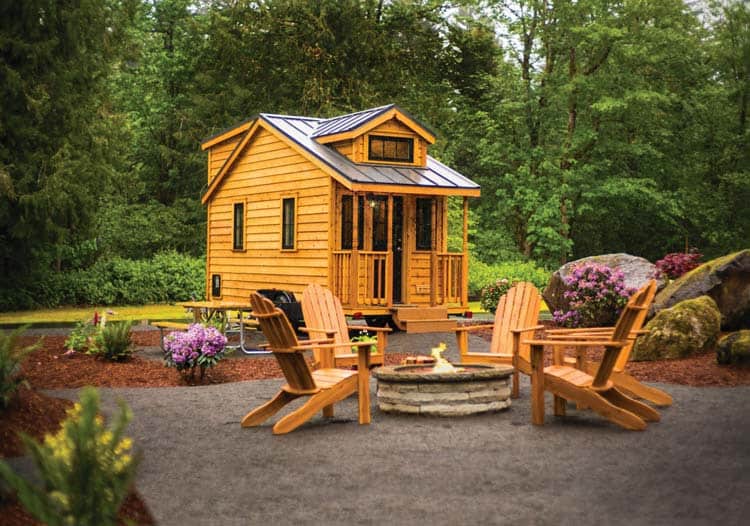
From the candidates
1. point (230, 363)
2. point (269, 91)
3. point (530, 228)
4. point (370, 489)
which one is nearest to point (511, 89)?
point (530, 228)

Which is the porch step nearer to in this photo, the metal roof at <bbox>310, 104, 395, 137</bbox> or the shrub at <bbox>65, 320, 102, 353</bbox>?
the metal roof at <bbox>310, 104, 395, 137</bbox>

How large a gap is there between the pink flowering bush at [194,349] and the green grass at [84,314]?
8.72 metres

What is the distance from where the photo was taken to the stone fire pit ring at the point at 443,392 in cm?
838

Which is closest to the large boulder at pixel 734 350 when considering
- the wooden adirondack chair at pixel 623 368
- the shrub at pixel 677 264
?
the wooden adirondack chair at pixel 623 368

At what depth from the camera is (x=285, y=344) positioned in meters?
7.78

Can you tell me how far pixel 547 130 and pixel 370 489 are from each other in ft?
85.9

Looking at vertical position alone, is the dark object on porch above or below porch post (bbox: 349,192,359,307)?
below

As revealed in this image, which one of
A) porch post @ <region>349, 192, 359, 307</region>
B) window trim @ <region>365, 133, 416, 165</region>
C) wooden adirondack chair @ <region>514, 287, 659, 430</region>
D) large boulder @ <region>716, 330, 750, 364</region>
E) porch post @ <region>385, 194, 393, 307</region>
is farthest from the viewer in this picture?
window trim @ <region>365, 133, 416, 165</region>

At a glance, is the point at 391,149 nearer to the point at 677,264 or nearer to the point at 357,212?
the point at 357,212

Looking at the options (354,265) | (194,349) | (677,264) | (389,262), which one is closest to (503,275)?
(677,264)

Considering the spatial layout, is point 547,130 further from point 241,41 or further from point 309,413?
point 309,413

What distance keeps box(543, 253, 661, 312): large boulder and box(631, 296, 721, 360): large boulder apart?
394 centimetres

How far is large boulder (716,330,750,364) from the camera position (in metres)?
11.3

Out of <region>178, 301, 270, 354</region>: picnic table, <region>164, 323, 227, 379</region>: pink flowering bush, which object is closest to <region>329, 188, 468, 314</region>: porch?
<region>178, 301, 270, 354</region>: picnic table
